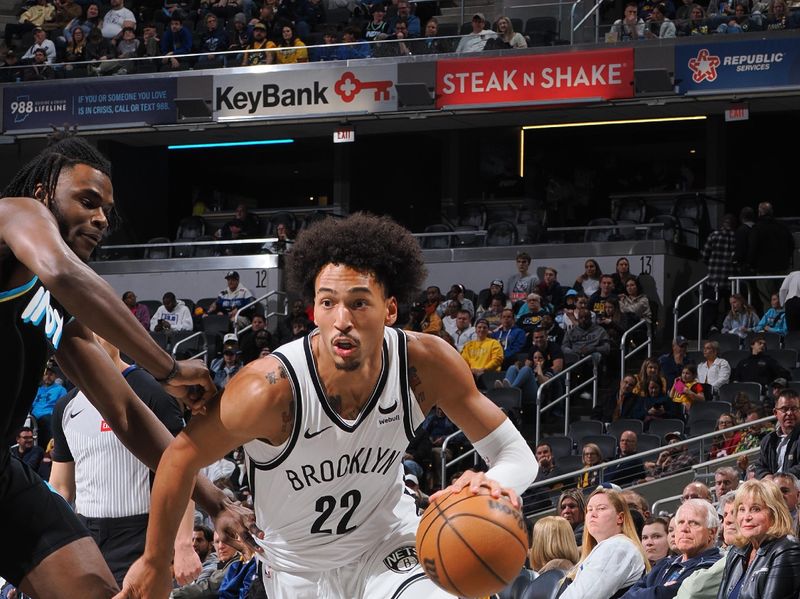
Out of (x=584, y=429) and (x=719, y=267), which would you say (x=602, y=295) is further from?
(x=584, y=429)

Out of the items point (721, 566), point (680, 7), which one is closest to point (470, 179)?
point (680, 7)

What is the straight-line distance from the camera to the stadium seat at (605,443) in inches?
535

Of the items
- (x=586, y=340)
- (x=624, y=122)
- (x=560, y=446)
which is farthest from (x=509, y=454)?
(x=624, y=122)

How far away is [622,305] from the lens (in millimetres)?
17156

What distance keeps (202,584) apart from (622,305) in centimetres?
894

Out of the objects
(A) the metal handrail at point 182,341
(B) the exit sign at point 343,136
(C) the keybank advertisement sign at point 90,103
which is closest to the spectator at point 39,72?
(C) the keybank advertisement sign at point 90,103

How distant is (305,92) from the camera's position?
2108 cm

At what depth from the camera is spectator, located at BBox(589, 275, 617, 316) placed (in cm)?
1702

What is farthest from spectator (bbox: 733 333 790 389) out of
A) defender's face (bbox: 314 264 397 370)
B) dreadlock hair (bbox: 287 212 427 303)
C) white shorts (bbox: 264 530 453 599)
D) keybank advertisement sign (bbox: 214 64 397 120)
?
defender's face (bbox: 314 264 397 370)

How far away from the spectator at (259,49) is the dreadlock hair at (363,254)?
55.8 feet

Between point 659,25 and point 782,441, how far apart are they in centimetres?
1071

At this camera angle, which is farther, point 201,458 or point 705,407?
point 705,407

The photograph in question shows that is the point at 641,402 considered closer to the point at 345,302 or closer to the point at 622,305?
the point at 622,305

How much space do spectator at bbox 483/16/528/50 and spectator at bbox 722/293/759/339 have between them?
19.1ft
